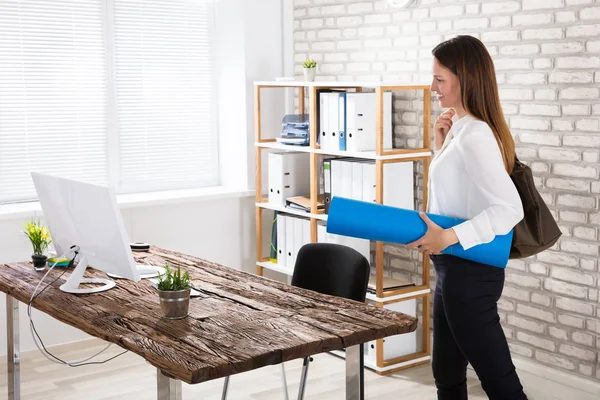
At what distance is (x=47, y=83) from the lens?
16.0ft

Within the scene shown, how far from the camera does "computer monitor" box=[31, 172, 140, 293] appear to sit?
269 centimetres

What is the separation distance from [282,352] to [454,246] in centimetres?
76

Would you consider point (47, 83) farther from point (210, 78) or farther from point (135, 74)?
point (210, 78)

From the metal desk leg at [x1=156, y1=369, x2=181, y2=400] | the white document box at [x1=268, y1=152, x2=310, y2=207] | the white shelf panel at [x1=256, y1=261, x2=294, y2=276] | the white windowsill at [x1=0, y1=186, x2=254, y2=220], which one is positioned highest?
the white document box at [x1=268, y1=152, x2=310, y2=207]

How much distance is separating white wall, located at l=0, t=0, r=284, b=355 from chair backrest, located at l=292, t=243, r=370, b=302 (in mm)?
1934

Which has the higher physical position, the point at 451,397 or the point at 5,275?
the point at 5,275

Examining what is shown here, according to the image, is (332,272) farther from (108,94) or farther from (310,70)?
(108,94)

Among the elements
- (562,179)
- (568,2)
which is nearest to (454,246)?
(562,179)

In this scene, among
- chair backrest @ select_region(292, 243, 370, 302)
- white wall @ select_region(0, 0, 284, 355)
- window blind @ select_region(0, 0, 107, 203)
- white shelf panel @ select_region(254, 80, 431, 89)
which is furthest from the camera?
white wall @ select_region(0, 0, 284, 355)

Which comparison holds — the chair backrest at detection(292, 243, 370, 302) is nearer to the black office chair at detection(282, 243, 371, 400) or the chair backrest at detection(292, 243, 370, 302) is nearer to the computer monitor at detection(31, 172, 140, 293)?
the black office chair at detection(282, 243, 371, 400)

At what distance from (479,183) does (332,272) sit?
81 cm

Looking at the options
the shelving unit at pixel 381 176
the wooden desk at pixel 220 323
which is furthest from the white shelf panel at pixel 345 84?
the wooden desk at pixel 220 323

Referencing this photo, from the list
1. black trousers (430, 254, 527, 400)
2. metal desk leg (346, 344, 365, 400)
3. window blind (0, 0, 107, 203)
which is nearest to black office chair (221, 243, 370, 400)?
black trousers (430, 254, 527, 400)

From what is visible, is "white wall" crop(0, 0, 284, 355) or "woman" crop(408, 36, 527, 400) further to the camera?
"white wall" crop(0, 0, 284, 355)
